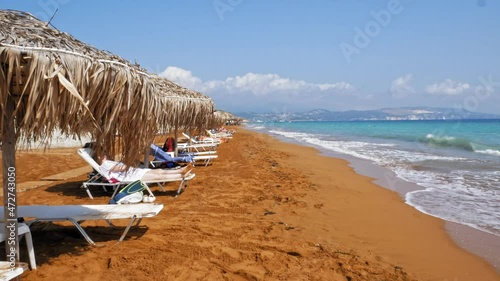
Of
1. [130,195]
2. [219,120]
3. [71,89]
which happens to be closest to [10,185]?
[71,89]

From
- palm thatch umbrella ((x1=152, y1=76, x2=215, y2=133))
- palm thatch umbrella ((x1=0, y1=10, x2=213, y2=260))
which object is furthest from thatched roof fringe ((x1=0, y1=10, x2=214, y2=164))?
palm thatch umbrella ((x1=152, y1=76, x2=215, y2=133))

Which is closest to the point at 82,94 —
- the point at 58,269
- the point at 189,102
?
the point at 58,269

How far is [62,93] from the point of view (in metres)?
2.86

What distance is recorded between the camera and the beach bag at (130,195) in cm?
545

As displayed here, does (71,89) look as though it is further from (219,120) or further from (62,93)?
(219,120)

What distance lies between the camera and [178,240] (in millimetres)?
4457

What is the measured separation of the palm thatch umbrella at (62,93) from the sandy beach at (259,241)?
1.00m

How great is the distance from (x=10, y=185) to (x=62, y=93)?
95 cm

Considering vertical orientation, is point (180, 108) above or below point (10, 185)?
above

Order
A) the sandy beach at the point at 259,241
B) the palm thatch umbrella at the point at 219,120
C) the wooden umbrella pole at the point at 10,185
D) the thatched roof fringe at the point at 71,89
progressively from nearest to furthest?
the thatched roof fringe at the point at 71,89, the wooden umbrella pole at the point at 10,185, the sandy beach at the point at 259,241, the palm thatch umbrella at the point at 219,120

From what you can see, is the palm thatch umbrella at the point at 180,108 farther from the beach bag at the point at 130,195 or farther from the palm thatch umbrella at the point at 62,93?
the palm thatch umbrella at the point at 62,93

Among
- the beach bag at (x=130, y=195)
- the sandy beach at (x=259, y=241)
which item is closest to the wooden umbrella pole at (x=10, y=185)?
the sandy beach at (x=259, y=241)

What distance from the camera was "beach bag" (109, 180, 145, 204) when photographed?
214 inches

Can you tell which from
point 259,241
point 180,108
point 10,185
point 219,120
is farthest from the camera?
point 219,120
